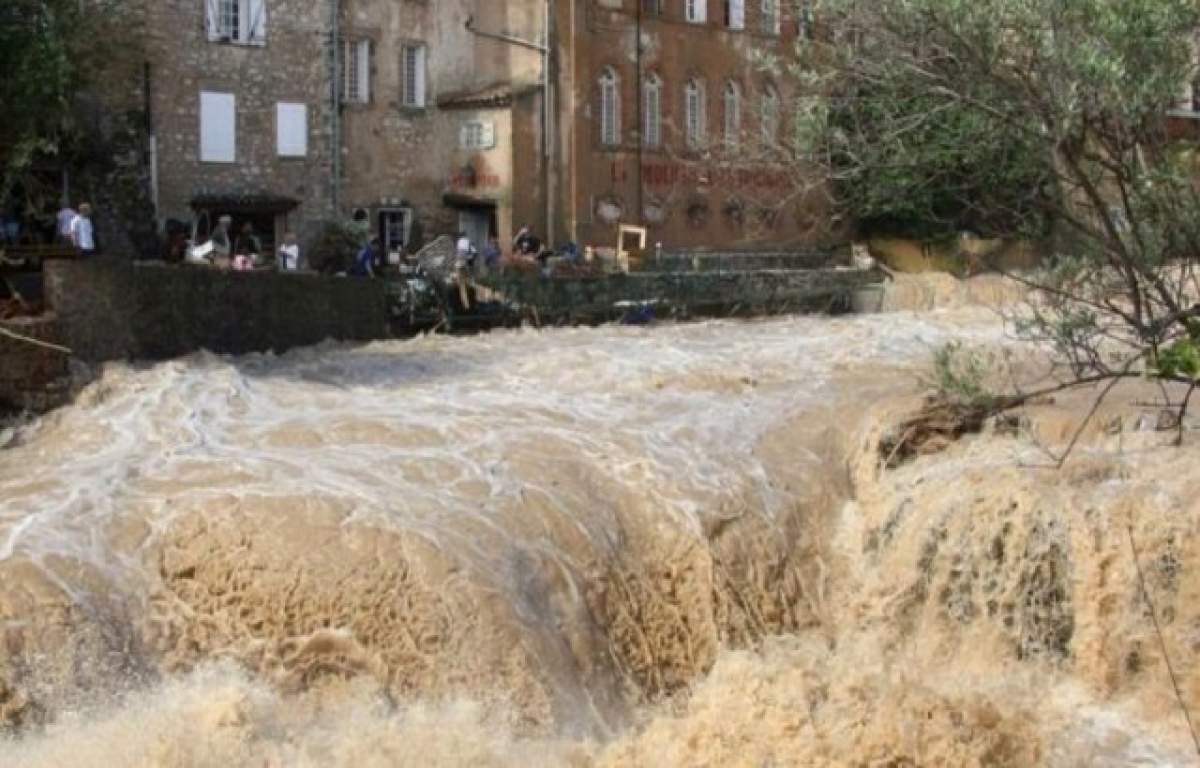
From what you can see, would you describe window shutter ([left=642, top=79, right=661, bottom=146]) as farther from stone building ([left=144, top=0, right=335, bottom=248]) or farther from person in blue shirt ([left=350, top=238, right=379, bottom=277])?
person in blue shirt ([left=350, top=238, right=379, bottom=277])

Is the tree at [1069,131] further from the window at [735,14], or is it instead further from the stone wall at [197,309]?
the window at [735,14]

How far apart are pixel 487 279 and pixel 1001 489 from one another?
13.4m

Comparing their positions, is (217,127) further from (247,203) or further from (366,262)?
(366,262)

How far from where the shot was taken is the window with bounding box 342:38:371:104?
110 ft

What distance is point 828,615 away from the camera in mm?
13180

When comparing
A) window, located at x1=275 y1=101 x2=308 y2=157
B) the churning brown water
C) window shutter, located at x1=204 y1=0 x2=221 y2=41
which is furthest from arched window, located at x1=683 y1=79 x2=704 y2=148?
the churning brown water

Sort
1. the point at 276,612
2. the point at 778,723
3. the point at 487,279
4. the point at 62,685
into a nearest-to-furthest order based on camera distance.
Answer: the point at 778,723 < the point at 62,685 < the point at 276,612 < the point at 487,279

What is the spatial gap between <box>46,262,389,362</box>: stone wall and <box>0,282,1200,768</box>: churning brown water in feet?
1.80

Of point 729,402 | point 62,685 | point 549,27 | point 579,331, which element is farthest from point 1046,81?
point 549,27

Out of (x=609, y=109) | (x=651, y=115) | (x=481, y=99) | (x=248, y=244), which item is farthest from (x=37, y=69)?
(x=651, y=115)

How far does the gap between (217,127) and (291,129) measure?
5.15 ft

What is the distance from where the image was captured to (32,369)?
14.7m

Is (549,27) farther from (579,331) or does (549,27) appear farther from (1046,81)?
(1046,81)

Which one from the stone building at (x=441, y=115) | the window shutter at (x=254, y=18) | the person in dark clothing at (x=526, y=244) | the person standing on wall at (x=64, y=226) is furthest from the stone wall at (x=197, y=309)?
the stone building at (x=441, y=115)
